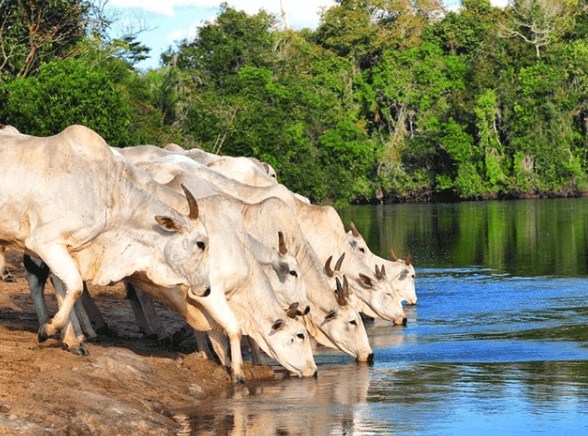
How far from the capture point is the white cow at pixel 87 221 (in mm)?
11141

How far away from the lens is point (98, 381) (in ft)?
34.9

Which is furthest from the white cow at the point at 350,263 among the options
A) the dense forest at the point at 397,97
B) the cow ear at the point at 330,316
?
the dense forest at the point at 397,97

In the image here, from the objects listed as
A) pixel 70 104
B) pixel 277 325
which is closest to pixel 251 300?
pixel 277 325

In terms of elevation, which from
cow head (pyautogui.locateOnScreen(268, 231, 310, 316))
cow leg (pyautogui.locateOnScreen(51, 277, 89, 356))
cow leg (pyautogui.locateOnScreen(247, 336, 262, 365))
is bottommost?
cow leg (pyautogui.locateOnScreen(247, 336, 262, 365))

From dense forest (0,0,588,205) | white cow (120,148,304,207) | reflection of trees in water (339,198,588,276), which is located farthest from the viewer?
dense forest (0,0,588,205)

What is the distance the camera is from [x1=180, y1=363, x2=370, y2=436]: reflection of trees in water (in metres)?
10.2

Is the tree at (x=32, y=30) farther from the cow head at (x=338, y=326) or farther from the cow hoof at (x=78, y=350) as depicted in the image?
the cow hoof at (x=78, y=350)

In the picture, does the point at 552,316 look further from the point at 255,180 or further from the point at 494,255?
the point at 494,255

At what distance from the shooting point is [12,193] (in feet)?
36.8

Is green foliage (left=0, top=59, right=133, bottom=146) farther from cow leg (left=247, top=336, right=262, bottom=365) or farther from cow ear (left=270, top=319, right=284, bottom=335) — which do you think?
cow ear (left=270, top=319, right=284, bottom=335)

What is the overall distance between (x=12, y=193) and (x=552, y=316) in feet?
29.2

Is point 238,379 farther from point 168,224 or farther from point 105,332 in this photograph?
point 105,332

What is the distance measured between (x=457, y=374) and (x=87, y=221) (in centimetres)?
373

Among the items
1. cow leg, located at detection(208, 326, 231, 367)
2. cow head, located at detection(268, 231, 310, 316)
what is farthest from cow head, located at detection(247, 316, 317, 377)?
cow head, located at detection(268, 231, 310, 316)
